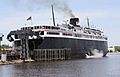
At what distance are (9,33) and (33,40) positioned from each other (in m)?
9.97

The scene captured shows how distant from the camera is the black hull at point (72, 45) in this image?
4375 inches

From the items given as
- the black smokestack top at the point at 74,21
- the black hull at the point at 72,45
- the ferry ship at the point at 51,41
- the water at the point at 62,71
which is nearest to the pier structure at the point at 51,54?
the ferry ship at the point at 51,41

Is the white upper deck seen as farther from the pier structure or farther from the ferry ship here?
the pier structure

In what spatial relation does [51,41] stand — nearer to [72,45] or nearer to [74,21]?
[72,45]

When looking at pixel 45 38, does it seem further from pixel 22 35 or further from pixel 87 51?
pixel 87 51

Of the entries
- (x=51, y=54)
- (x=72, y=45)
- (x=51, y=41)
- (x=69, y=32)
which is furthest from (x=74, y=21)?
(x=51, y=54)

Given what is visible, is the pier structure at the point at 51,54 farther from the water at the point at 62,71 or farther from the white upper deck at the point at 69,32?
the water at the point at 62,71

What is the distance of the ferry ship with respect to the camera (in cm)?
10988

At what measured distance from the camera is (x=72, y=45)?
4970 inches

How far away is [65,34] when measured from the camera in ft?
398

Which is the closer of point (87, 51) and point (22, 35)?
point (22, 35)

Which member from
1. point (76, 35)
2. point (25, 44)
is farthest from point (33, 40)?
point (76, 35)

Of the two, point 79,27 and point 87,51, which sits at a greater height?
point 79,27

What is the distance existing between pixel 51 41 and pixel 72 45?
1536 centimetres
